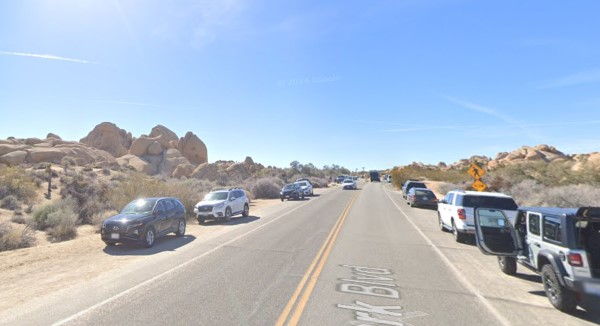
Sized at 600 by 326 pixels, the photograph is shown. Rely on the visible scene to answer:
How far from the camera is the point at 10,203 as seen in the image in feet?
66.5

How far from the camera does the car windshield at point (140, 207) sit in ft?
45.2

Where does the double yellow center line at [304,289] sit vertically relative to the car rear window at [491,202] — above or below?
below

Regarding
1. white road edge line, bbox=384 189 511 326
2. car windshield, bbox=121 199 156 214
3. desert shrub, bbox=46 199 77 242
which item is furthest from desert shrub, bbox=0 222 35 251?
white road edge line, bbox=384 189 511 326

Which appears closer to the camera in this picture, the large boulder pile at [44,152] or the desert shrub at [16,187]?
the desert shrub at [16,187]

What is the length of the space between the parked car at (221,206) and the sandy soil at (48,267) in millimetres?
6184

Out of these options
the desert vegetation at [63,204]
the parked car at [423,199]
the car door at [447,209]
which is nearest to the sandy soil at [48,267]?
the desert vegetation at [63,204]

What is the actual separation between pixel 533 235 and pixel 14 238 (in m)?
15.2

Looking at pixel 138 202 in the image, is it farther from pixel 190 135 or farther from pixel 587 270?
pixel 190 135

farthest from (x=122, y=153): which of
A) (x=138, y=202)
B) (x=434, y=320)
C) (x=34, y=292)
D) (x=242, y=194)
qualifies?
(x=434, y=320)

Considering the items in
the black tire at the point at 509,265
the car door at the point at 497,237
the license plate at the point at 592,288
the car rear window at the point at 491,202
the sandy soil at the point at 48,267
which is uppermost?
the car rear window at the point at 491,202

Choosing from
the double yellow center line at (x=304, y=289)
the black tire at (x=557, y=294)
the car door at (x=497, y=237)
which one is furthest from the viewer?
the car door at (x=497, y=237)

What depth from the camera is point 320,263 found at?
31.2 feet

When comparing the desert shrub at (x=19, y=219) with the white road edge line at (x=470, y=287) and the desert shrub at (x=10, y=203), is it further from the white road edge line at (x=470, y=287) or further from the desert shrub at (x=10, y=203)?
the white road edge line at (x=470, y=287)

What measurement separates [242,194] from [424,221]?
1051 centimetres
